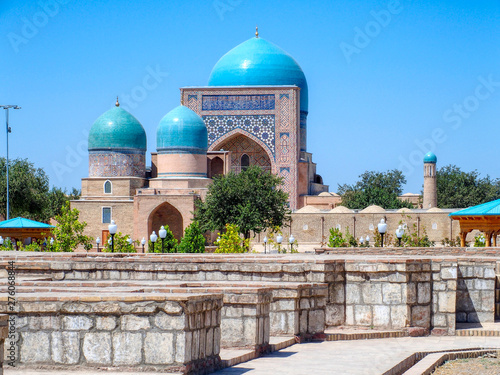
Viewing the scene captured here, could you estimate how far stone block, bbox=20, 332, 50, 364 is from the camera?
239 inches

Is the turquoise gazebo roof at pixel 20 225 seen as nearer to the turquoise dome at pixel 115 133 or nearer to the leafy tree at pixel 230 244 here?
the leafy tree at pixel 230 244

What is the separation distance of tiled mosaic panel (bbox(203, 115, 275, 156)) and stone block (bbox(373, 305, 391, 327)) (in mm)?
33779

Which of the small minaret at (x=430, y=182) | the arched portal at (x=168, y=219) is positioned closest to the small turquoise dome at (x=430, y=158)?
the small minaret at (x=430, y=182)

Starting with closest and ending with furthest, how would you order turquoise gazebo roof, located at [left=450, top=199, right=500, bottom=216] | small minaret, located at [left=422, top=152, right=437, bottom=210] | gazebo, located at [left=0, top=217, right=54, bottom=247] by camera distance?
1. turquoise gazebo roof, located at [left=450, top=199, right=500, bottom=216]
2. gazebo, located at [left=0, top=217, right=54, bottom=247]
3. small minaret, located at [left=422, top=152, right=437, bottom=210]

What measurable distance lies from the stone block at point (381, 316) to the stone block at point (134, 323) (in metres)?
3.88

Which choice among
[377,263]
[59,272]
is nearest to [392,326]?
[377,263]

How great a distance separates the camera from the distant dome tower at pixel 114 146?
124ft

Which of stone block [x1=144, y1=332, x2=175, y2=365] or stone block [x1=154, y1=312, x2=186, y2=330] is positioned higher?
stone block [x1=154, y1=312, x2=186, y2=330]

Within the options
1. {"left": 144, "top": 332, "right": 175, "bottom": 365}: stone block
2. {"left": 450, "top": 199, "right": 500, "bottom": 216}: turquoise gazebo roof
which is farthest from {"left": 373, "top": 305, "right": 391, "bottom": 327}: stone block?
{"left": 450, "top": 199, "right": 500, "bottom": 216}: turquoise gazebo roof

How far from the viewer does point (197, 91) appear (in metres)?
43.5

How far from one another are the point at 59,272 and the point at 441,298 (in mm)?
3975

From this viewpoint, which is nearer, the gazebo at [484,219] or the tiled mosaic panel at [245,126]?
the gazebo at [484,219]

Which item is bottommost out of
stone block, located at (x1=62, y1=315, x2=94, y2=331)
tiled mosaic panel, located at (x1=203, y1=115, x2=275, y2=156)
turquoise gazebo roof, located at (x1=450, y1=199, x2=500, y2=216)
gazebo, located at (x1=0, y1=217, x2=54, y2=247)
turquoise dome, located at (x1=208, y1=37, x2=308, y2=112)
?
stone block, located at (x1=62, y1=315, x2=94, y2=331)

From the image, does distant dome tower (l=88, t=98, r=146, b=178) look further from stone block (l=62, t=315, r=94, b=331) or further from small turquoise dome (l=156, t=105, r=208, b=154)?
stone block (l=62, t=315, r=94, b=331)
